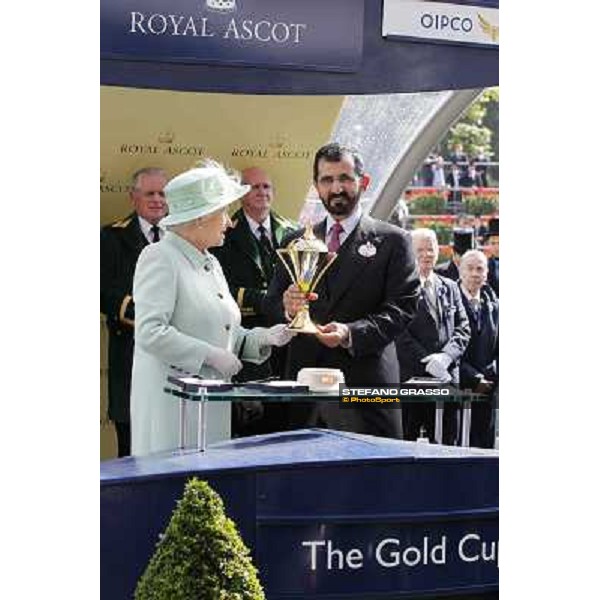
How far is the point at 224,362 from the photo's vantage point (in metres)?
6.18

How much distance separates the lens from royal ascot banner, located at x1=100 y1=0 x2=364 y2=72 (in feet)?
19.6

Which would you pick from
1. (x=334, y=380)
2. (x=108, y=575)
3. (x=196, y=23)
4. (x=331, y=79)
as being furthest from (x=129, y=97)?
(x=108, y=575)

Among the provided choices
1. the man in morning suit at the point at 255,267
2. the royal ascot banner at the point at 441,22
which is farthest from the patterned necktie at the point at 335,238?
the royal ascot banner at the point at 441,22

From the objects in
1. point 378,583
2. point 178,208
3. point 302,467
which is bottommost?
point 378,583

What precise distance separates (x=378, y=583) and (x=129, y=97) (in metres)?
1.88

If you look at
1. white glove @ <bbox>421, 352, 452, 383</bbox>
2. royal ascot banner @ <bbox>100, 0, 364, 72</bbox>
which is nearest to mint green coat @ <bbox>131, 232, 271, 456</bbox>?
royal ascot banner @ <bbox>100, 0, 364, 72</bbox>

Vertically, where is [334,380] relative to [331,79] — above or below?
below

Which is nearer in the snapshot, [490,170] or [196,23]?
[196,23]

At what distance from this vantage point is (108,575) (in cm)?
602

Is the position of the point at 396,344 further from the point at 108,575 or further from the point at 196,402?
the point at 108,575

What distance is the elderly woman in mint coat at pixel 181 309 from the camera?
20.1 ft

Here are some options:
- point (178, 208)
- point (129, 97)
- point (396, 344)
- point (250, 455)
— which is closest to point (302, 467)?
point (250, 455)

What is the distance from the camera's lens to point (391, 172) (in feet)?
20.9

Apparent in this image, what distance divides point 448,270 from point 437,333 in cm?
23
